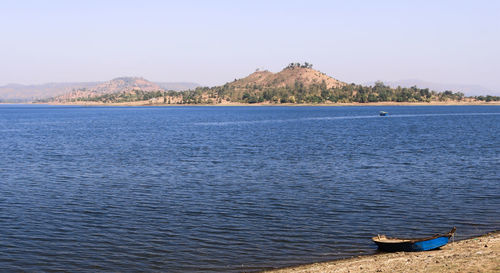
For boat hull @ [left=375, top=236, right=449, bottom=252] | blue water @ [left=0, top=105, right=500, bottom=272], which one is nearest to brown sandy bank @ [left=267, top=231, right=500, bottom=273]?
boat hull @ [left=375, top=236, right=449, bottom=252]

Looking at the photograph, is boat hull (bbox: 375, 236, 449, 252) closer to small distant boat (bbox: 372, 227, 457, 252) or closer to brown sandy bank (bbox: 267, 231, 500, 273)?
small distant boat (bbox: 372, 227, 457, 252)

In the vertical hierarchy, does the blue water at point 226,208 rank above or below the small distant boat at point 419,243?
below

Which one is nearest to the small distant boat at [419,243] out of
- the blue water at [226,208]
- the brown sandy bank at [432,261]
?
the brown sandy bank at [432,261]

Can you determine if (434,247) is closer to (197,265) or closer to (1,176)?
(197,265)

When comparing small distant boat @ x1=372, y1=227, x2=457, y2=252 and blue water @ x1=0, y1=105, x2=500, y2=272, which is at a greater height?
small distant boat @ x1=372, y1=227, x2=457, y2=252

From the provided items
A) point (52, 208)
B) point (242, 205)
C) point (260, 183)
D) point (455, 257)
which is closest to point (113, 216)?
point (52, 208)

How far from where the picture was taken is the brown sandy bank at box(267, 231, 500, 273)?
57.2ft

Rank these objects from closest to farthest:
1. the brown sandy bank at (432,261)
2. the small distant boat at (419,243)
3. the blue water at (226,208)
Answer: the brown sandy bank at (432,261)
the small distant boat at (419,243)
the blue water at (226,208)

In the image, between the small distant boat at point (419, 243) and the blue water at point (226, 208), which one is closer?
the small distant boat at point (419, 243)

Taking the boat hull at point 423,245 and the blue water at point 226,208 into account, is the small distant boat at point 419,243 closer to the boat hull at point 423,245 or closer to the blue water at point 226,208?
the boat hull at point 423,245

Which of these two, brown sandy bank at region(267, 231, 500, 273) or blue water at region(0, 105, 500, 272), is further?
blue water at region(0, 105, 500, 272)

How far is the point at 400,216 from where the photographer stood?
95.9 ft

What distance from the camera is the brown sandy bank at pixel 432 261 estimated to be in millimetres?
17422

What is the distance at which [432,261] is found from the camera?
1867cm
